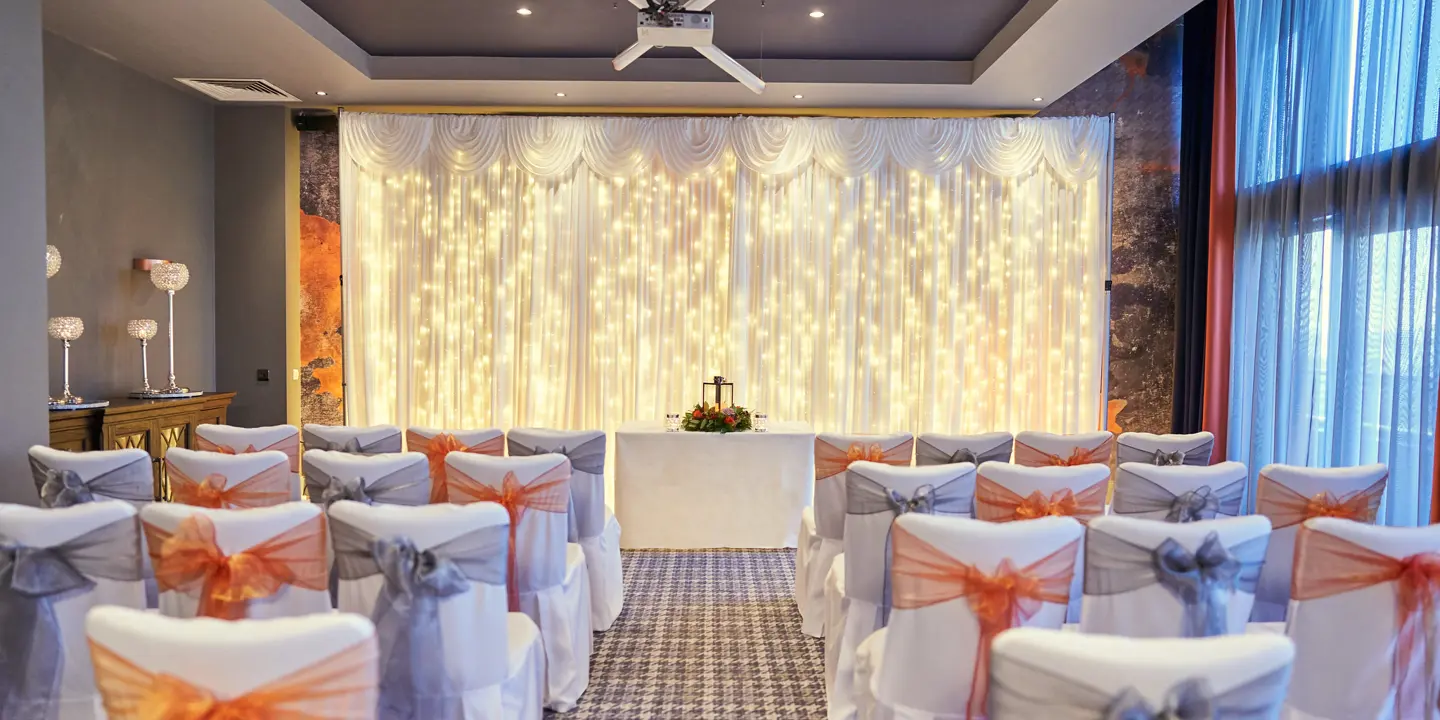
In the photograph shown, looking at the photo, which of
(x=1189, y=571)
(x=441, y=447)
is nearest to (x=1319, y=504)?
(x=1189, y=571)

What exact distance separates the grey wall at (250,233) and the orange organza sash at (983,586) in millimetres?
5901

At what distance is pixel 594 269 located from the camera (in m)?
6.68

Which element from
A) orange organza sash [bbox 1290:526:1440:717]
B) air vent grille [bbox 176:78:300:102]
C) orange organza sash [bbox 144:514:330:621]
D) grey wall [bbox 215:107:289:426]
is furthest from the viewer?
grey wall [bbox 215:107:289:426]

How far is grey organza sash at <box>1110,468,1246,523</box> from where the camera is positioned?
8.92ft

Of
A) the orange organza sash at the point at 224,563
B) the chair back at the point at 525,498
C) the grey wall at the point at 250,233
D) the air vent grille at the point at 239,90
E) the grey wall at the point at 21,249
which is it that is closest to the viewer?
the orange organza sash at the point at 224,563

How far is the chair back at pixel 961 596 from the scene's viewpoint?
201cm

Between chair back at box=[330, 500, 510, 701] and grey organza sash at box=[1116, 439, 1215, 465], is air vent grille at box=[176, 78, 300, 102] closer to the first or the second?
chair back at box=[330, 500, 510, 701]

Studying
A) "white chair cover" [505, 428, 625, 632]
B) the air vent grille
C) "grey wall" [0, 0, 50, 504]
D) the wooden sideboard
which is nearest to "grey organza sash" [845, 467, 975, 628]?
"white chair cover" [505, 428, 625, 632]

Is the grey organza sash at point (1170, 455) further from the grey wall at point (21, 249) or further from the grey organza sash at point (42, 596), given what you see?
the grey wall at point (21, 249)

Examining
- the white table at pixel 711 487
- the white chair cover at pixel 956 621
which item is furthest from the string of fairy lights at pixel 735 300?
the white chair cover at pixel 956 621

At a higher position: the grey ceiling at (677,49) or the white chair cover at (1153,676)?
the grey ceiling at (677,49)

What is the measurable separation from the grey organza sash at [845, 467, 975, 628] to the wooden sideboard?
155 inches

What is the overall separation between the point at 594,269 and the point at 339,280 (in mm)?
1973

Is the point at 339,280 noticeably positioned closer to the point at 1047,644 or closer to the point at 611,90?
the point at 611,90
